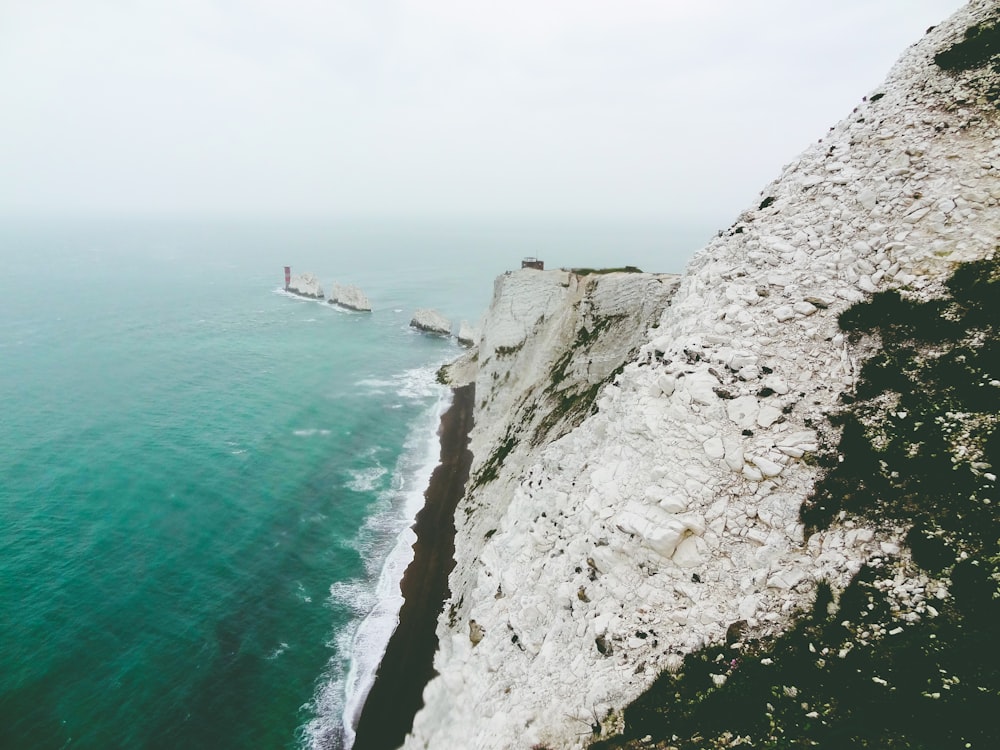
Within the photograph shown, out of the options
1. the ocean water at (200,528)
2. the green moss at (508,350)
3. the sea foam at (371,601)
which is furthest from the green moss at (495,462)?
the green moss at (508,350)

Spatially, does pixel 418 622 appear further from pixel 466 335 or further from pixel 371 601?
pixel 466 335

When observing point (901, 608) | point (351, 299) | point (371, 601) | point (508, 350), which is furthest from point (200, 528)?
point (351, 299)

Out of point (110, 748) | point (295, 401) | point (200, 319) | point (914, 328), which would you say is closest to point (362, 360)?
point (295, 401)

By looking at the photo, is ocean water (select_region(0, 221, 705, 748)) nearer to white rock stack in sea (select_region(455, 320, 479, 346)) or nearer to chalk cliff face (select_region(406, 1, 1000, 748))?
white rock stack in sea (select_region(455, 320, 479, 346))

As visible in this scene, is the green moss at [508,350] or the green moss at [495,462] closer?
the green moss at [495,462]

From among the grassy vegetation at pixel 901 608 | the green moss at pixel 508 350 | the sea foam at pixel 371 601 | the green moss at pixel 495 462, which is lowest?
the sea foam at pixel 371 601

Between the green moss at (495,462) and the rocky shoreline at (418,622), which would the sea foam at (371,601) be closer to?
the rocky shoreline at (418,622)
